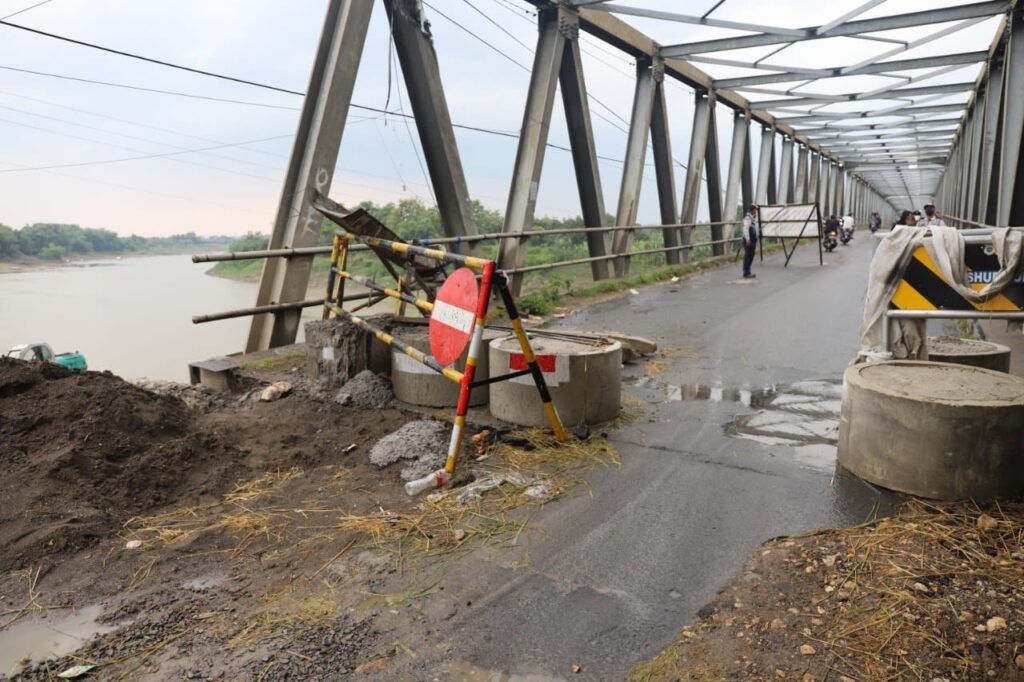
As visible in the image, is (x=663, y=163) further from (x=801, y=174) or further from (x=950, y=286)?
(x=801, y=174)

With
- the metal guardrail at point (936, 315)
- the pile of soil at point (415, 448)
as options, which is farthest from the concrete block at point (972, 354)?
the pile of soil at point (415, 448)

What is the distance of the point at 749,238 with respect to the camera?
50.4 feet

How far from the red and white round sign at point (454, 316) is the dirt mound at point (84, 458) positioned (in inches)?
56.6

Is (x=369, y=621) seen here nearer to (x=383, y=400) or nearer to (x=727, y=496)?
(x=727, y=496)

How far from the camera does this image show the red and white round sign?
3.78 m

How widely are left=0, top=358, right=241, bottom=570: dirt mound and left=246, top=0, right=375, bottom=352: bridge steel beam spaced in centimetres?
265

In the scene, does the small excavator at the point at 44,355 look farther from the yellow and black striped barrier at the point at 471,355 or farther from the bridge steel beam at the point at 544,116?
the bridge steel beam at the point at 544,116

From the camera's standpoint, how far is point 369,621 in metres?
2.35

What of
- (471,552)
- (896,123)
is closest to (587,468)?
(471,552)

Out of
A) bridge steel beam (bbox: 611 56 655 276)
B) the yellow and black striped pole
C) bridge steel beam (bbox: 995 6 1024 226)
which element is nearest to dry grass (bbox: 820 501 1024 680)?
the yellow and black striped pole

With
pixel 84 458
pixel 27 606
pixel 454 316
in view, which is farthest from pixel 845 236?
pixel 27 606

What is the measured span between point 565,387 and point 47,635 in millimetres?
2922

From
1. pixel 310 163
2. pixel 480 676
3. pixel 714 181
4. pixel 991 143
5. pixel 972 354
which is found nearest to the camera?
pixel 480 676

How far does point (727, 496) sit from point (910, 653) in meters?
1.30
